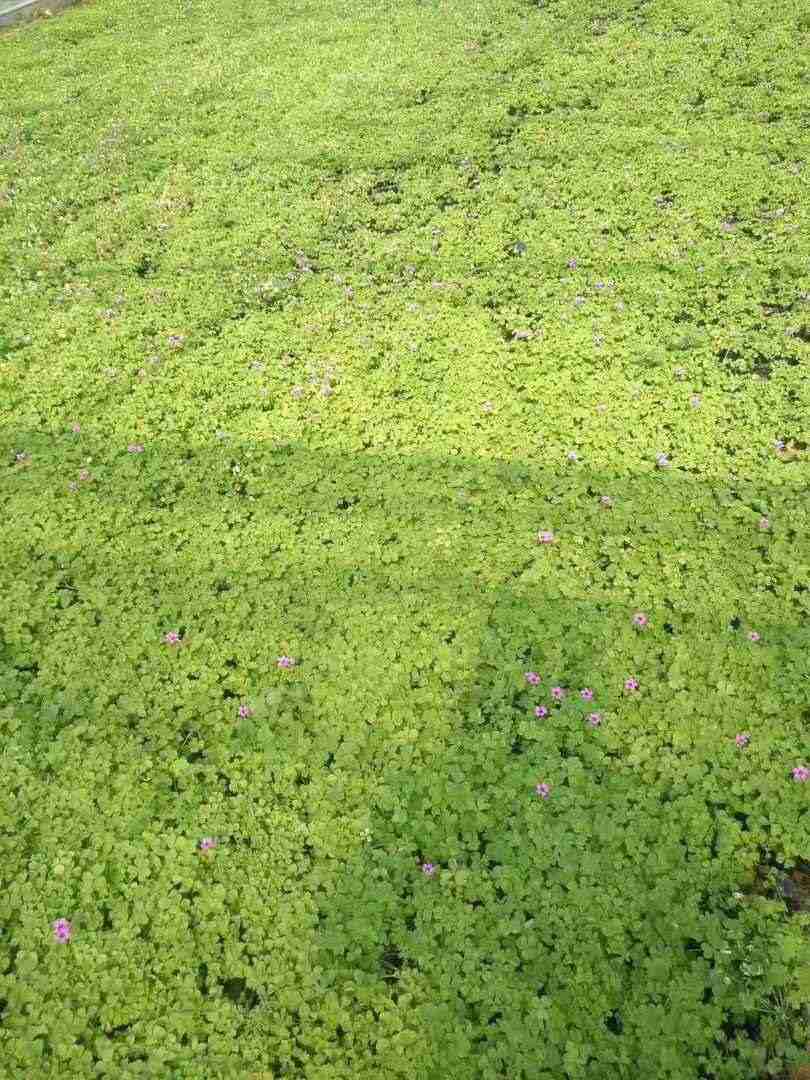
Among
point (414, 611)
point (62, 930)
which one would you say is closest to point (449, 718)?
point (414, 611)

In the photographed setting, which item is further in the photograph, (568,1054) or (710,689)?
(710,689)

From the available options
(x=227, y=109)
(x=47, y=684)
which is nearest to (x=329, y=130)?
(x=227, y=109)

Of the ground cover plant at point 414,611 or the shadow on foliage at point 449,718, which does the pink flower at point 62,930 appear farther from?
the shadow on foliage at point 449,718

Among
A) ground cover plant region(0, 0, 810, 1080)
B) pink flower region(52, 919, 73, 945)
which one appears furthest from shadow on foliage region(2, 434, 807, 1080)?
pink flower region(52, 919, 73, 945)

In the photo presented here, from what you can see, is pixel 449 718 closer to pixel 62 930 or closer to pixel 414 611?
pixel 414 611

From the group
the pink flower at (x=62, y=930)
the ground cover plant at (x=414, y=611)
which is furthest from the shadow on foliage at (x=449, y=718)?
the pink flower at (x=62, y=930)

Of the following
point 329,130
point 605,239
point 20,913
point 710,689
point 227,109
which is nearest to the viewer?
point 20,913

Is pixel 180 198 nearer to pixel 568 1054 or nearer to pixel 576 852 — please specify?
pixel 576 852
